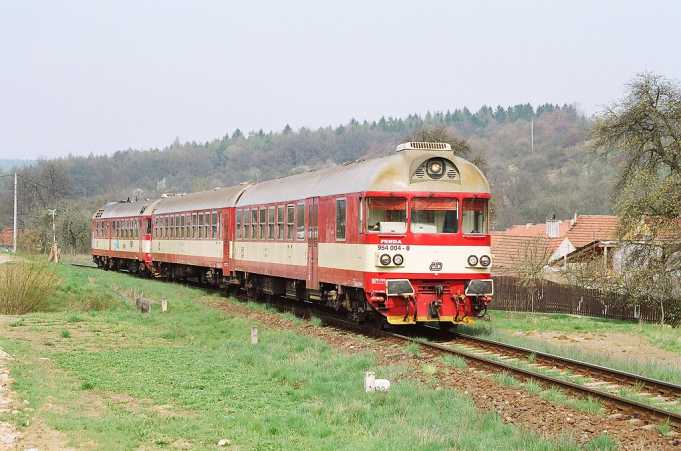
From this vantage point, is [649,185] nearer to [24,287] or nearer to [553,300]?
[553,300]

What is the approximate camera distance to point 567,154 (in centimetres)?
14850

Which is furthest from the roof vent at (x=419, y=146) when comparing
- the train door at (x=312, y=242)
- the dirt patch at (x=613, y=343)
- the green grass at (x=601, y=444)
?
the green grass at (x=601, y=444)

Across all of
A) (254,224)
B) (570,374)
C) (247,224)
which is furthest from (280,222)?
(570,374)

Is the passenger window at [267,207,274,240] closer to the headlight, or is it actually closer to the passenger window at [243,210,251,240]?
the passenger window at [243,210,251,240]

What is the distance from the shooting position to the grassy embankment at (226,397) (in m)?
8.23

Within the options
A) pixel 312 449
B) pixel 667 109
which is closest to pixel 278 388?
pixel 312 449

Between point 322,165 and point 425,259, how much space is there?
134m

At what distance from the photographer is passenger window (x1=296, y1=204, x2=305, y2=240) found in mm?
19219

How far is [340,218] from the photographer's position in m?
16.8

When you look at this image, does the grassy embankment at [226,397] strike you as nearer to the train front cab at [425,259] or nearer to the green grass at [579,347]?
the train front cab at [425,259]

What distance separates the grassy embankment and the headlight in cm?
385

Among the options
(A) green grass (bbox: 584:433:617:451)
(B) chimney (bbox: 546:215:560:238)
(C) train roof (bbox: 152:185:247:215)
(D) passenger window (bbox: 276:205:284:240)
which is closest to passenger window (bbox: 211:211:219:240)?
(C) train roof (bbox: 152:185:247:215)

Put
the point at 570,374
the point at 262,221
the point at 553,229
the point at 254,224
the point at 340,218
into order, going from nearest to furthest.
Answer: the point at 570,374
the point at 340,218
the point at 262,221
the point at 254,224
the point at 553,229

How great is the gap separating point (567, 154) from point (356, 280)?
457 feet
